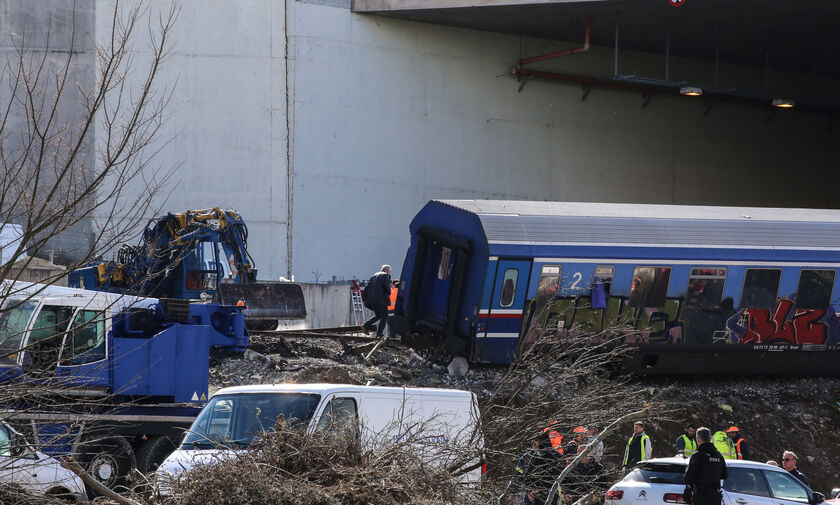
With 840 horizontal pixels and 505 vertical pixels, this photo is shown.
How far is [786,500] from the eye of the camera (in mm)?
12812

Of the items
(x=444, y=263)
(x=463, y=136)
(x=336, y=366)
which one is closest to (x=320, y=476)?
(x=336, y=366)

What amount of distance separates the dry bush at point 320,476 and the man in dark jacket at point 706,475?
15.6ft

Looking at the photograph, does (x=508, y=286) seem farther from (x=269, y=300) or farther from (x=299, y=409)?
(x=299, y=409)

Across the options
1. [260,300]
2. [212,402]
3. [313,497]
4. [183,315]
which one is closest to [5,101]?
[260,300]

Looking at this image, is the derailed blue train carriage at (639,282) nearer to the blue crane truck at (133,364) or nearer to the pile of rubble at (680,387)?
the pile of rubble at (680,387)

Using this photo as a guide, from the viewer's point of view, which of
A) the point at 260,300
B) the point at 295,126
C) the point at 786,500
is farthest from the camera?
the point at 295,126

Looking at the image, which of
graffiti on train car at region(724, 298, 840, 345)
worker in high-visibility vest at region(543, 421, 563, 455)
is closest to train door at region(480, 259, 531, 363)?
graffiti on train car at region(724, 298, 840, 345)

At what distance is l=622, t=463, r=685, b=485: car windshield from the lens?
42.0 feet

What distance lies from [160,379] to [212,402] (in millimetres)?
4248

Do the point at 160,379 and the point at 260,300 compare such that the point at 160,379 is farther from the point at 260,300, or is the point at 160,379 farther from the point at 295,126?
the point at 295,126

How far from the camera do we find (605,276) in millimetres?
18953

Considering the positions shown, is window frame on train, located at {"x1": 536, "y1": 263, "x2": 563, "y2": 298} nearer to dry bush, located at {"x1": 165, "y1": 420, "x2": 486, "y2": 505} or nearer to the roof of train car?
the roof of train car

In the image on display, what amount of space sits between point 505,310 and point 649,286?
2801mm

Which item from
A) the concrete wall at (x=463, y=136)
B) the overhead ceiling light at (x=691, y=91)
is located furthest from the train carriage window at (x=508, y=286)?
the overhead ceiling light at (x=691, y=91)
